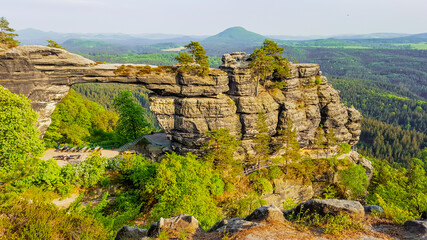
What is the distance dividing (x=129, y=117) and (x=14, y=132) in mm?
21102

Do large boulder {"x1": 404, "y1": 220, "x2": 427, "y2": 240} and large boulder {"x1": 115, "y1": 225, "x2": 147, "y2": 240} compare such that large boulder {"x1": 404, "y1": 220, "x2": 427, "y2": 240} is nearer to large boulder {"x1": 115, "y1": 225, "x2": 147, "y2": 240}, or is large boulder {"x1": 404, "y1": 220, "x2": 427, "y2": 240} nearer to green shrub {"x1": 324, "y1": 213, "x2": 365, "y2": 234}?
green shrub {"x1": 324, "y1": 213, "x2": 365, "y2": 234}

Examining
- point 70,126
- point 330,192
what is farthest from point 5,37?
point 330,192

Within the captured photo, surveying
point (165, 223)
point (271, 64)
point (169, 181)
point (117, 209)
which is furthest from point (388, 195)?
→ point (117, 209)

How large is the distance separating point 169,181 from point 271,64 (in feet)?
73.4

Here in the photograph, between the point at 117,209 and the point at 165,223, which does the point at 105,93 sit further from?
the point at 165,223

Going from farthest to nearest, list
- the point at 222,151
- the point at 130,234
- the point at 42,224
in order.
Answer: the point at 222,151
the point at 130,234
the point at 42,224

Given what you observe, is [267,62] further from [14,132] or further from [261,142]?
[14,132]

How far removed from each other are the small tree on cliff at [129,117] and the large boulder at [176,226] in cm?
2962

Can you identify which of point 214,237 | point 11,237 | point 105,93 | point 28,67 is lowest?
point 105,93

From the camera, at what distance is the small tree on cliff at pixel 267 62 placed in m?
32.2

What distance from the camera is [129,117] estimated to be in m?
39.6

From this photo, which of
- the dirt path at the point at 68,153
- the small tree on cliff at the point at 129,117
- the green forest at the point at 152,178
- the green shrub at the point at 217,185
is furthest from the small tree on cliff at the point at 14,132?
the small tree on cliff at the point at 129,117

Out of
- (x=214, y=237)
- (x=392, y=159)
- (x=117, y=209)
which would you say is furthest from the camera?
(x=392, y=159)

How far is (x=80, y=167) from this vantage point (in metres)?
25.0
